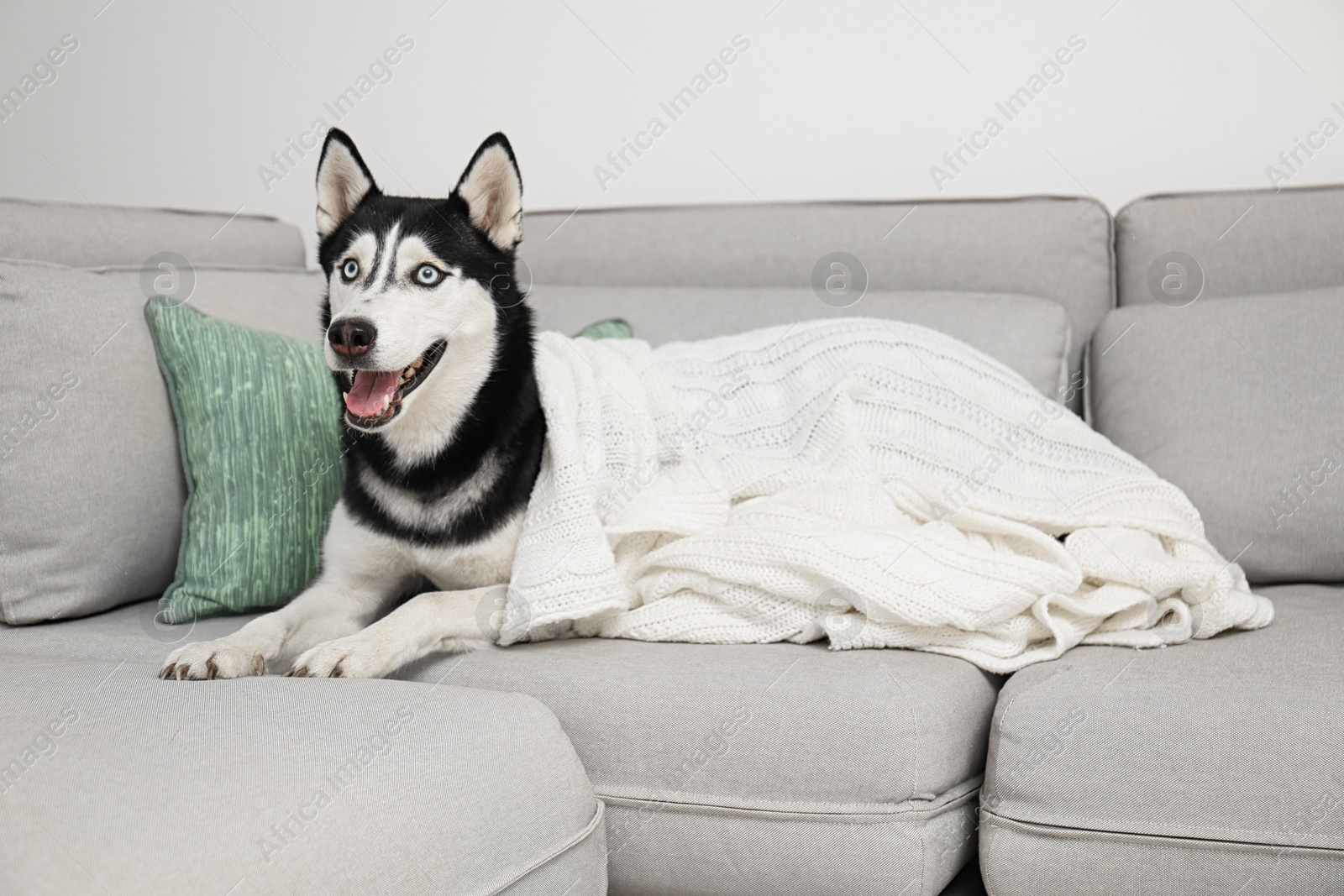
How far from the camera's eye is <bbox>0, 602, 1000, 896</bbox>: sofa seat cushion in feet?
3.71

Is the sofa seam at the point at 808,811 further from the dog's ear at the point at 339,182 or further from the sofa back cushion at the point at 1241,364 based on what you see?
the dog's ear at the point at 339,182

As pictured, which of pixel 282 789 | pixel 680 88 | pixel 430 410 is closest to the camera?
pixel 282 789

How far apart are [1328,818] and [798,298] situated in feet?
4.39

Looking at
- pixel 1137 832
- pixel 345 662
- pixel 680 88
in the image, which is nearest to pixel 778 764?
pixel 1137 832

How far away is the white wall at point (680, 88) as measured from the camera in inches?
91.0

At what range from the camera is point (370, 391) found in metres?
1.41

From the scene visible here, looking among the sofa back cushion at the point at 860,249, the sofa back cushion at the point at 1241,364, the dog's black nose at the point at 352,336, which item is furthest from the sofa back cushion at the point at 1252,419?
the dog's black nose at the point at 352,336

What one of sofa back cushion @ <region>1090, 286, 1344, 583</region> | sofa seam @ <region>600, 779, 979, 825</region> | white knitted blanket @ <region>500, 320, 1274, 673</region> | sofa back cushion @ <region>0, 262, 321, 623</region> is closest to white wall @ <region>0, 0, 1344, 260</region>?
sofa back cushion @ <region>1090, 286, 1344, 583</region>

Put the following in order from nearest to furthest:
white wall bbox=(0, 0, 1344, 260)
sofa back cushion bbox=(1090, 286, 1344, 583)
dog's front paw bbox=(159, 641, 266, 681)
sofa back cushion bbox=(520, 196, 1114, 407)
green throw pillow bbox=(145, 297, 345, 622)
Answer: dog's front paw bbox=(159, 641, 266, 681)
green throw pillow bbox=(145, 297, 345, 622)
sofa back cushion bbox=(1090, 286, 1344, 583)
sofa back cushion bbox=(520, 196, 1114, 407)
white wall bbox=(0, 0, 1344, 260)

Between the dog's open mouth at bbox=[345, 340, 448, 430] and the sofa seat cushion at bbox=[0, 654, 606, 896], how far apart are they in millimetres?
384

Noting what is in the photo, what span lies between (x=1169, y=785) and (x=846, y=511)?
563 mm

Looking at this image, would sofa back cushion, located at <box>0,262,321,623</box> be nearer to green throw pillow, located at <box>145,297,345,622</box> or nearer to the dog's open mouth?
green throw pillow, located at <box>145,297,345,622</box>

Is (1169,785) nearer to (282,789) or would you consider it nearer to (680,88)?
(282,789)

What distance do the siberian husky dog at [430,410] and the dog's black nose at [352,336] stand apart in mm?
47
